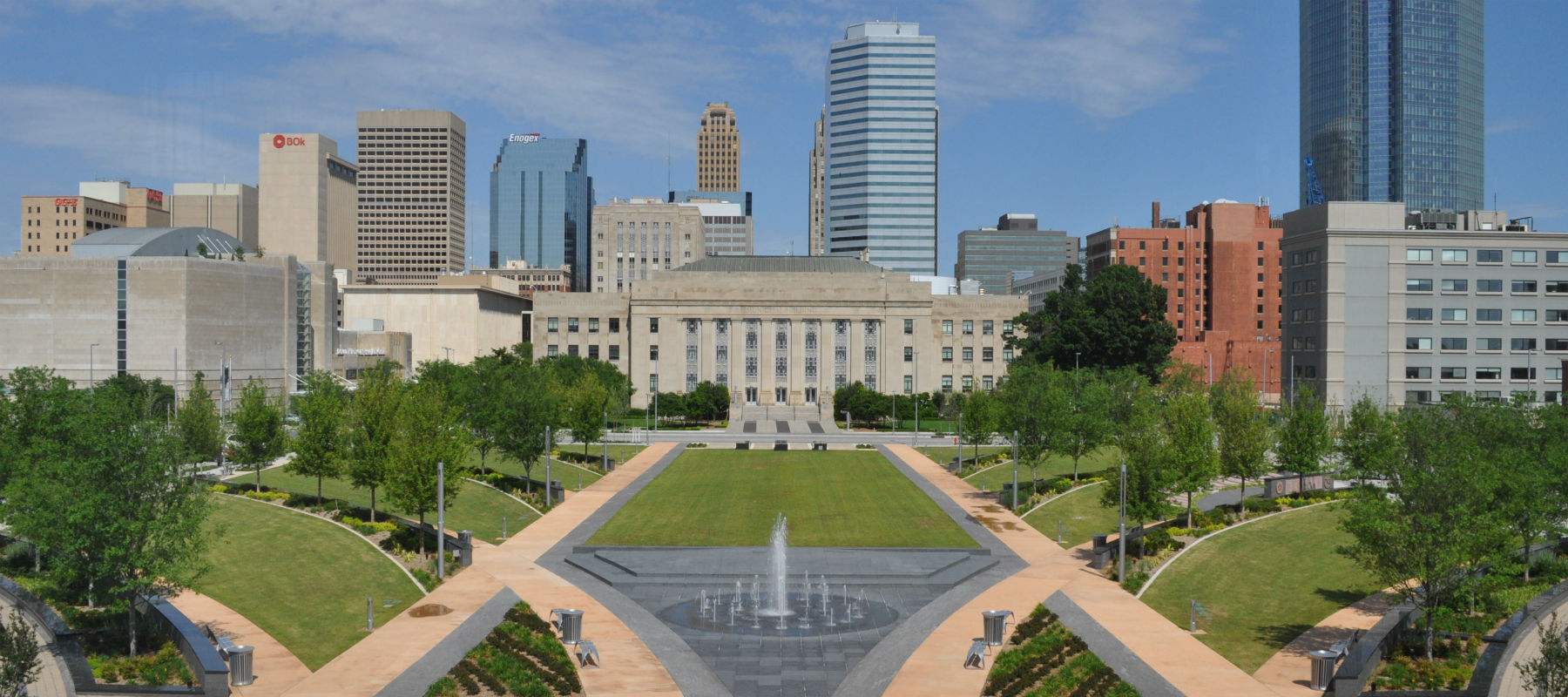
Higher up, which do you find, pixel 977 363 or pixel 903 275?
pixel 903 275

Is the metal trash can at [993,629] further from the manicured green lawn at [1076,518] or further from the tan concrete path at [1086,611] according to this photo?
the manicured green lawn at [1076,518]

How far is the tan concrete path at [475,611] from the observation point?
28781 mm

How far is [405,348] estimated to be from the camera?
17475 centimetres

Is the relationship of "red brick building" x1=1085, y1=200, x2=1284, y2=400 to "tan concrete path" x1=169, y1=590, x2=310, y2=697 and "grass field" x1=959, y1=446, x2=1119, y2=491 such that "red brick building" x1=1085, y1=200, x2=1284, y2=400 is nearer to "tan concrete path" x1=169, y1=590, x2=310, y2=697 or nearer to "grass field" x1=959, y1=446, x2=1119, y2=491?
"grass field" x1=959, y1=446, x2=1119, y2=491

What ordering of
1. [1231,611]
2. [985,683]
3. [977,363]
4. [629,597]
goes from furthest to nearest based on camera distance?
[977,363], [629,597], [1231,611], [985,683]

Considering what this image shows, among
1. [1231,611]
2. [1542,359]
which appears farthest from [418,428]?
[1542,359]

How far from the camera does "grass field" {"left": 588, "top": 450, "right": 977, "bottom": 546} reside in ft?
169

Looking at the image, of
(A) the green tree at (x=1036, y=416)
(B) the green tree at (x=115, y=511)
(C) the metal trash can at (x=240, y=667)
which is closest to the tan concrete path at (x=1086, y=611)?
(A) the green tree at (x=1036, y=416)

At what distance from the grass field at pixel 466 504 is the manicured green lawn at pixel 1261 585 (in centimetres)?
2920

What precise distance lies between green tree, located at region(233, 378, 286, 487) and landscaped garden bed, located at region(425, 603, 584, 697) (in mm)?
28580

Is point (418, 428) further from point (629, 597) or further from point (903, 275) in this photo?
point (903, 275)

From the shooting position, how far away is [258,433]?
185ft

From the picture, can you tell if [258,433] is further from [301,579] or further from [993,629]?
[993,629]

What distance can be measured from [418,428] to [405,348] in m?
135
